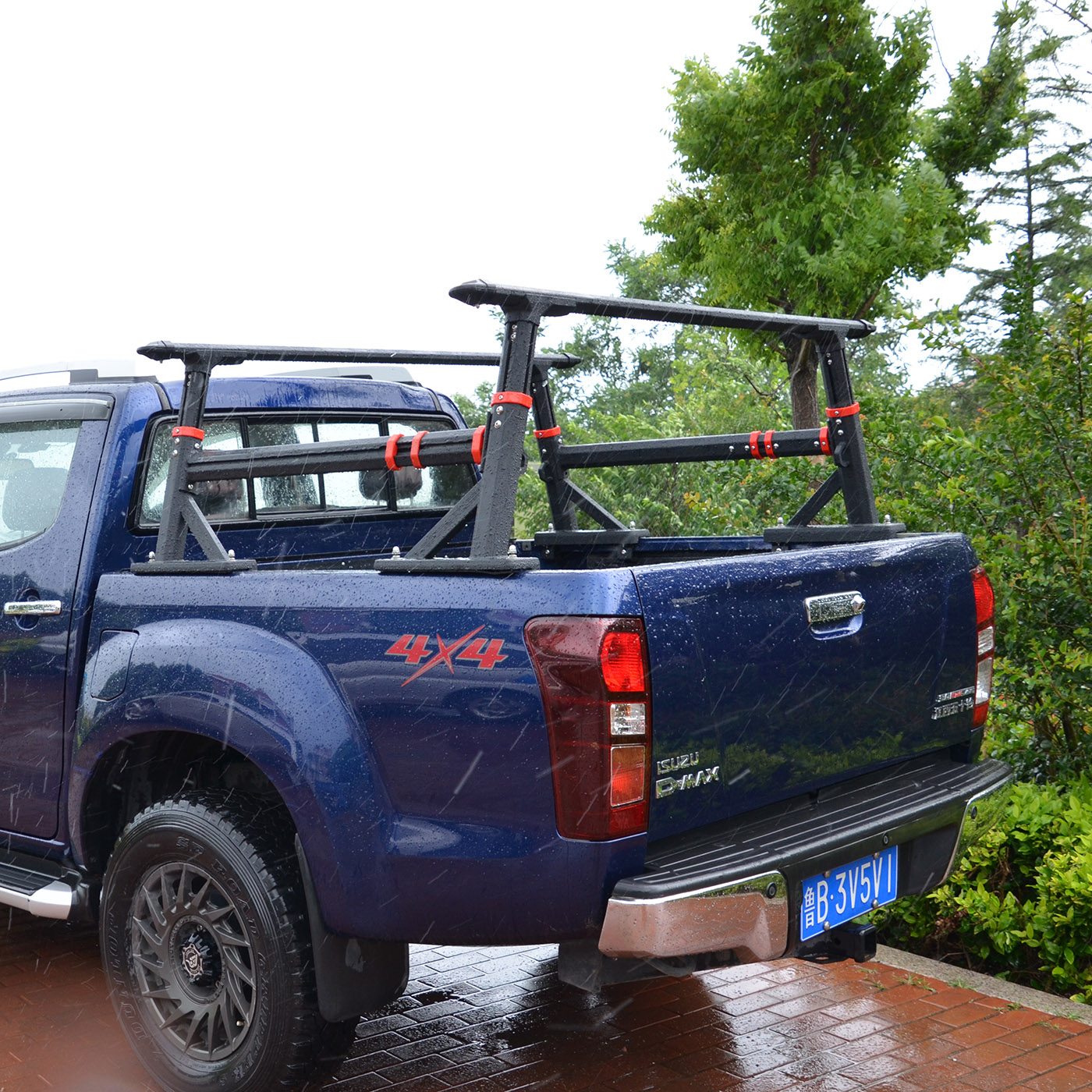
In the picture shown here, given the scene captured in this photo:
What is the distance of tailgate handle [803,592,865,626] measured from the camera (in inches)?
119

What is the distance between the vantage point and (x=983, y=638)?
3.67 meters

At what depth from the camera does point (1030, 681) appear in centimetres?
489

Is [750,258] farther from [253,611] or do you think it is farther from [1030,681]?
[253,611]

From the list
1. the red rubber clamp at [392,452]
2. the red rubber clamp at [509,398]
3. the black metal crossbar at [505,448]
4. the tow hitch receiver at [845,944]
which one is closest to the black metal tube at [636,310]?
the black metal crossbar at [505,448]

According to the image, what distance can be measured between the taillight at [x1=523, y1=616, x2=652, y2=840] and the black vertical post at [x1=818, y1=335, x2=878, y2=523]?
166cm

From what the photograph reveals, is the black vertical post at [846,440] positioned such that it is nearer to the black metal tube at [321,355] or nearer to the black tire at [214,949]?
the black metal tube at [321,355]

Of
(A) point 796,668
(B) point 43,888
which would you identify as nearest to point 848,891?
(A) point 796,668

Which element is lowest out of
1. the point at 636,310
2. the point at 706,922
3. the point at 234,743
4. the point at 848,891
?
the point at 848,891

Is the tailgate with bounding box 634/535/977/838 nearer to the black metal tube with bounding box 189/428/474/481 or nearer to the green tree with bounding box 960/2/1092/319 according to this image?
the black metal tube with bounding box 189/428/474/481

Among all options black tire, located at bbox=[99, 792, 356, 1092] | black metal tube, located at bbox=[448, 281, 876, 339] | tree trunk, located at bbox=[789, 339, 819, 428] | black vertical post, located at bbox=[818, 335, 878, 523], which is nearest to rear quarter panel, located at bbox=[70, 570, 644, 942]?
black tire, located at bbox=[99, 792, 356, 1092]

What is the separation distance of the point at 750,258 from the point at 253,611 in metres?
10.6

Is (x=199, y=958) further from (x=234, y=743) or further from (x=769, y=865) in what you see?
(x=769, y=865)

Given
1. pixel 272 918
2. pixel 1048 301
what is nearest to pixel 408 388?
pixel 272 918

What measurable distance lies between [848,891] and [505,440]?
1412 mm
